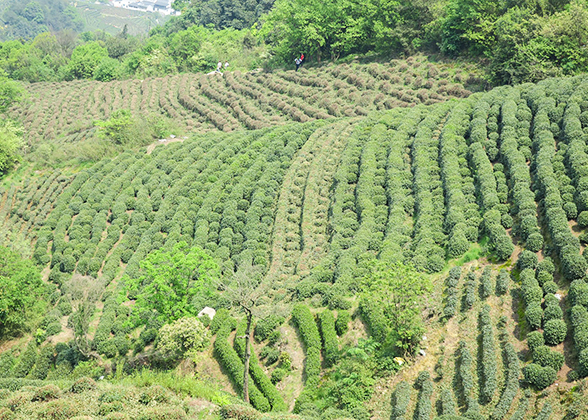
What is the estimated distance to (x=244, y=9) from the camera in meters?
132

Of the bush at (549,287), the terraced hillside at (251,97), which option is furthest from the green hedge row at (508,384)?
the terraced hillside at (251,97)

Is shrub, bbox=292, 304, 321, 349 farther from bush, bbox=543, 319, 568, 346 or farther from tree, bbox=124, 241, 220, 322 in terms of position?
bush, bbox=543, 319, 568, 346

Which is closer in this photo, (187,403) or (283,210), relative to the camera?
(187,403)

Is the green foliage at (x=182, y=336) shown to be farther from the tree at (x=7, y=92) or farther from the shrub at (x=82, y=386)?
the tree at (x=7, y=92)

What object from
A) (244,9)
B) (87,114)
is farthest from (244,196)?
(244,9)

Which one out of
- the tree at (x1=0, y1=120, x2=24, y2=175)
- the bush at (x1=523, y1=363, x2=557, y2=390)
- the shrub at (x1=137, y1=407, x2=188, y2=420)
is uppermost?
the bush at (x1=523, y1=363, x2=557, y2=390)

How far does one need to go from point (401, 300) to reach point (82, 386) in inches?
588

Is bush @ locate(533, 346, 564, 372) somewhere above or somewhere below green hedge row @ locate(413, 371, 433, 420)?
above

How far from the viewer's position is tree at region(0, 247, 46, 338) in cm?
3319

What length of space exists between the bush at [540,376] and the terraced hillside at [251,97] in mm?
36522

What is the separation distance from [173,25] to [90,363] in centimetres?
13686

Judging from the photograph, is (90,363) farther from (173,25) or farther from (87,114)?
(173,25)

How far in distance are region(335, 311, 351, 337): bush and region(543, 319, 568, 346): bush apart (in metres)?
9.66

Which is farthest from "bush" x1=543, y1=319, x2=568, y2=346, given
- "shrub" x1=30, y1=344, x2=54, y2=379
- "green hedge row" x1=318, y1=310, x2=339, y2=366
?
"shrub" x1=30, y1=344, x2=54, y2=379
